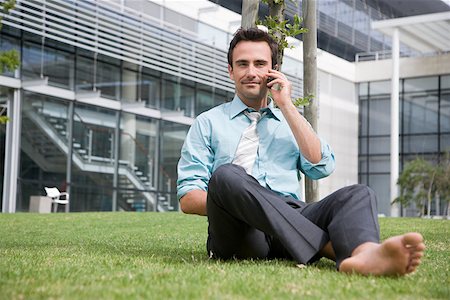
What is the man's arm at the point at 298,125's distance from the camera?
457 centimetres

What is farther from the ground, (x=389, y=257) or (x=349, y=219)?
(x=349, y=219)

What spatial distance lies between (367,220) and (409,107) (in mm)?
30035

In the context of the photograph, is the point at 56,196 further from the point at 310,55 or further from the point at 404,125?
the point at 404,125

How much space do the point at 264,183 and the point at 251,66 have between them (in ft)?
2.38

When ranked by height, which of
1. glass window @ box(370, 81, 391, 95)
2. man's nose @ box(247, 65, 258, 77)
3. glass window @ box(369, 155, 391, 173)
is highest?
glass window @ box(370, 81, 391, 95)

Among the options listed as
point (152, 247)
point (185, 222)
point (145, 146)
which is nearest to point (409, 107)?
point (145, 146)

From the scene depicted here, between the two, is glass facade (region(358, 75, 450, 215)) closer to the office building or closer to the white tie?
the office building

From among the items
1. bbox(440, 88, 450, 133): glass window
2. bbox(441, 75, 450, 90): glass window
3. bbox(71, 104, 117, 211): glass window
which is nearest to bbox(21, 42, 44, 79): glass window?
bbox(71, 104, 117, 211): glass window

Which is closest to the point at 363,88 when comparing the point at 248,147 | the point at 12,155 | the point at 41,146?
the point at 41,146

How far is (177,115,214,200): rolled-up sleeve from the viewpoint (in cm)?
464

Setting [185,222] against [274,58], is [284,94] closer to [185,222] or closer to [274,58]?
[274,58]

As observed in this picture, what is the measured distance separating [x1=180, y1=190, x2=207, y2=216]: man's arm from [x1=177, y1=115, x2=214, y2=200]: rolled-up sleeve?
31mm

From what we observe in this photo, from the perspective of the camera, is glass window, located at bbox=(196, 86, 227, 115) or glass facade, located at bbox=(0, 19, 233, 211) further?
glass window, located at bbox=(196, 86, 227, 115)

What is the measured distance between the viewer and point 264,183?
4730 mm
